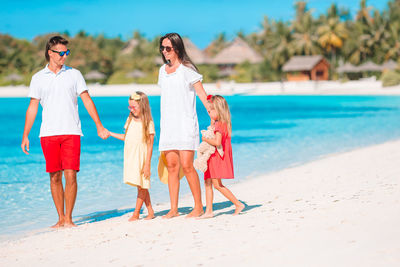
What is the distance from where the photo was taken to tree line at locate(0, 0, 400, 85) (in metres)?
63.3

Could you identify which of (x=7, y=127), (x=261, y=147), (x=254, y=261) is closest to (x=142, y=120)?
(x=254, y=261)

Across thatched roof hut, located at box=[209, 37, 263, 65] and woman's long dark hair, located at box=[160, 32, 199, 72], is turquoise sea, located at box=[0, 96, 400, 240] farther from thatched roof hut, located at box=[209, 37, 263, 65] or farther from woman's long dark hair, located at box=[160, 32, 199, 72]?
thatched roof hut, located at box=[209, 37, 263, 65]

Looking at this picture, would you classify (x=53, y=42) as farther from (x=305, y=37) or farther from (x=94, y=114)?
(x=305, y=37)

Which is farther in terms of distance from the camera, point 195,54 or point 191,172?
point 195,54

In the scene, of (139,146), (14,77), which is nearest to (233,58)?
(14,77)

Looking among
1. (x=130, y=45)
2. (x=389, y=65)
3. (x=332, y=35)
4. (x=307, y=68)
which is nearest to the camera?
(x=389, y=65)

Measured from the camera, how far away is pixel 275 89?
57.1 meters

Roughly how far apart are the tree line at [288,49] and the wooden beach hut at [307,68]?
1595mm

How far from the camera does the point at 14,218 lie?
279 inches

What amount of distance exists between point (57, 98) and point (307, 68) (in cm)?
5911

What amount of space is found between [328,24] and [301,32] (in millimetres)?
3711

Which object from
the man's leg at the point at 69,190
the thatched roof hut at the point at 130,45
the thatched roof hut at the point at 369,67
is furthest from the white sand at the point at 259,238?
the thatched roof hut at the point at 130,45

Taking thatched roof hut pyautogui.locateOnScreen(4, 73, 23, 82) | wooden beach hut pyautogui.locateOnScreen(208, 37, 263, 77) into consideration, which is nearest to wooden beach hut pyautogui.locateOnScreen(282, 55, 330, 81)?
wooden beach hut pyautogui.locateOnScreen(208, 37, 263, 77)

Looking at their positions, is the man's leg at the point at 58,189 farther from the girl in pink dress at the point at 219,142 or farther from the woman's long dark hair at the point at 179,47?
the woman's long dark hair at the point at 179,47
